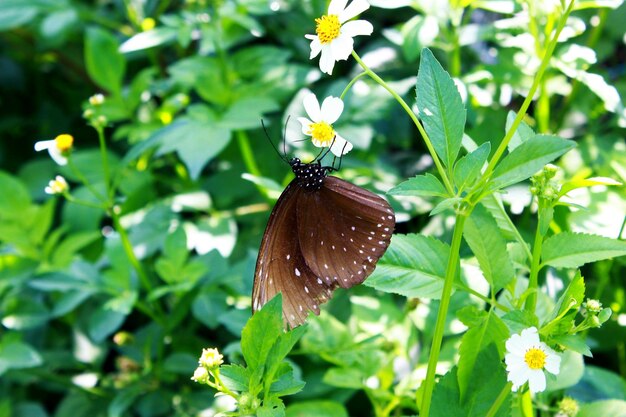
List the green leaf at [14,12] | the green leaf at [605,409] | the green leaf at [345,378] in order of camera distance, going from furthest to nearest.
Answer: the green leaf at [14,12], the green leaf at [345,378], the green leaf at [605,409]

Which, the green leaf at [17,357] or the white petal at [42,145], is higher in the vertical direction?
the white petal at [42,145]

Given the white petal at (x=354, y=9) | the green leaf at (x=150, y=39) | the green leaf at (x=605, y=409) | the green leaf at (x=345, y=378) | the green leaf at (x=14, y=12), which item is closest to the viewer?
the white petal at (x=354, y=9)

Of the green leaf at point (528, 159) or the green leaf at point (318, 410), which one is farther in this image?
the green leaf at point (318, 410)

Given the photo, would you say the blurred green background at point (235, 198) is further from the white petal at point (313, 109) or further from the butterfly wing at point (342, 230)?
the white petal at point (313, 109)

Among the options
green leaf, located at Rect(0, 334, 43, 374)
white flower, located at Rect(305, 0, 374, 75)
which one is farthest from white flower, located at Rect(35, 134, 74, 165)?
Result: white flower, located at Rect(305, 0, 374, 75)

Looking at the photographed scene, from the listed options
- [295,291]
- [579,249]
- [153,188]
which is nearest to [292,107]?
[153,188]

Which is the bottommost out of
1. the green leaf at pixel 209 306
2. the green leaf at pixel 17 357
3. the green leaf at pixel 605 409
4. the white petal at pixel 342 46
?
the green leaf at pixel 17 357

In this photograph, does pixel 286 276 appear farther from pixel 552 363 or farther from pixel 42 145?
pixel 42 145

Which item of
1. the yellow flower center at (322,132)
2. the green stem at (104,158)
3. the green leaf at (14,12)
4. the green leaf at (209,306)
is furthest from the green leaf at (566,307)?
the green leaf at (14,12)
